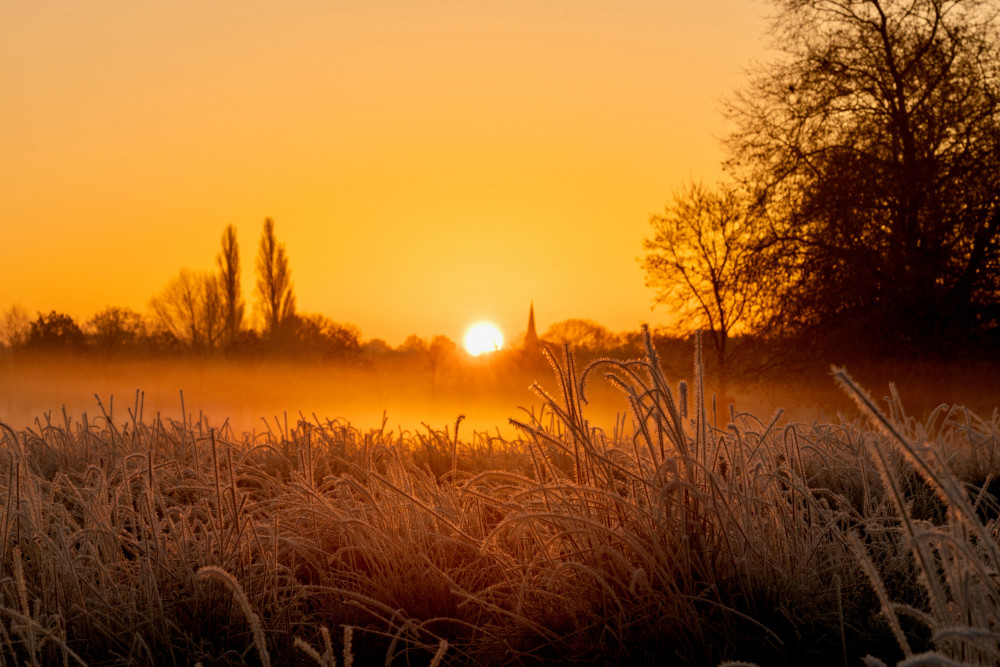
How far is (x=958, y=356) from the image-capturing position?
1346 centimetres

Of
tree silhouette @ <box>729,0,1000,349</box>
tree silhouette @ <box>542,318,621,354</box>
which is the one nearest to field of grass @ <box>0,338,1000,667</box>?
tree silhouette @ <box>729,0,1000,349</box>

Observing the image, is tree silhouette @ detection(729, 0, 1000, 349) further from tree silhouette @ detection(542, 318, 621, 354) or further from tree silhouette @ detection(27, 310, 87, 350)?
tree silhouette @ detection(27, 310, 87, 350)

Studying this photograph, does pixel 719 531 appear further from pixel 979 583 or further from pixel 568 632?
pixel 979 583

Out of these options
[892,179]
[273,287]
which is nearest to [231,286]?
[273,287]

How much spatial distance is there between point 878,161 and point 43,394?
2968 centimetres

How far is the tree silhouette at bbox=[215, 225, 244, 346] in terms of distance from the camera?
45.2 meters

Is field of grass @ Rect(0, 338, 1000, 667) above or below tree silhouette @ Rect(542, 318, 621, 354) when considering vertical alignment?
below

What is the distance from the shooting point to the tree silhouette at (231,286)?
45219 millimetres

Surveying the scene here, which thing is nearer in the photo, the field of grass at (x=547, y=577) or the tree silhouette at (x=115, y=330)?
the field of grass at (x=547, y=577)

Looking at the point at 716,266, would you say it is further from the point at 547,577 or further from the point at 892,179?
the point at 547,577

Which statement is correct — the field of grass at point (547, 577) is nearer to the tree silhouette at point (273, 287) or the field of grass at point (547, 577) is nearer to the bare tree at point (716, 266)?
the bare tree at point (716, 266)

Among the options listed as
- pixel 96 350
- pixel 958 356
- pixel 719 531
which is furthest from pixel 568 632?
pixel 96 350

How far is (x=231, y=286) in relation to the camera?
47031 mm

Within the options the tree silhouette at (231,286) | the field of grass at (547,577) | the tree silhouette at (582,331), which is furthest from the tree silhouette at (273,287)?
the field of grass at (547,577)
